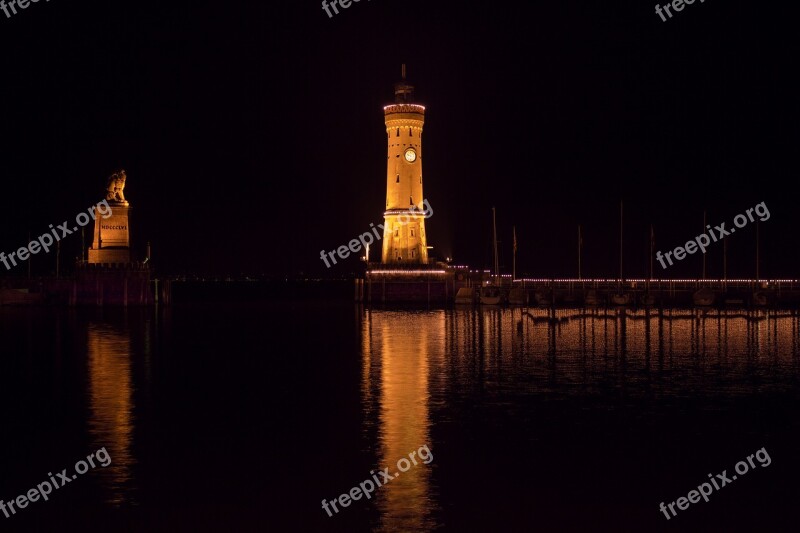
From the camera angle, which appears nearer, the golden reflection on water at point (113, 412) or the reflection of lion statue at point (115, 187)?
the golden reflection on water at point (113, 412)

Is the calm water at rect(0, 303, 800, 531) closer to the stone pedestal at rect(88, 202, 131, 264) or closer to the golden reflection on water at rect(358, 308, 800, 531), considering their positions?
the golden reflection on water at rect(358, 308, 800, 531)

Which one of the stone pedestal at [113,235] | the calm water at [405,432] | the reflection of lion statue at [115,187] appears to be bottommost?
the calm water at [405,432]

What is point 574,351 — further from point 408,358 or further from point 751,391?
point 751,391

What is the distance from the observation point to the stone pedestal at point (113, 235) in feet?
315

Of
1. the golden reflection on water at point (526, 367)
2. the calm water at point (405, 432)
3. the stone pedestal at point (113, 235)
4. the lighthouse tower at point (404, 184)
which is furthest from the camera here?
the lighthouse tower at point (404, 184)

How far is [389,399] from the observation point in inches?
1179

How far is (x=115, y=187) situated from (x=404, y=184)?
105ft

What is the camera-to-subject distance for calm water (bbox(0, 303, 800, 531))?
17.6 meters

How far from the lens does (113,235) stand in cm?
9625

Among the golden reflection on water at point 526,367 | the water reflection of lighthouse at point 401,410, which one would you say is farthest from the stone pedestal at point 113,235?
the water reflection of lighthouse at point 401,410

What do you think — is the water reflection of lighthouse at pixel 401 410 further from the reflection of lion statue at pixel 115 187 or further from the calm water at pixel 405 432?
the reflection of lion statue at pixel 115 187

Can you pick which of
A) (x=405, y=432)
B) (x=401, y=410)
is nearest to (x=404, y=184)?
(x=401, y=410)

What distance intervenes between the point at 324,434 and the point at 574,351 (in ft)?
75.0

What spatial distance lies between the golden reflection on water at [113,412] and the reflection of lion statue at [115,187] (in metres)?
49.0
